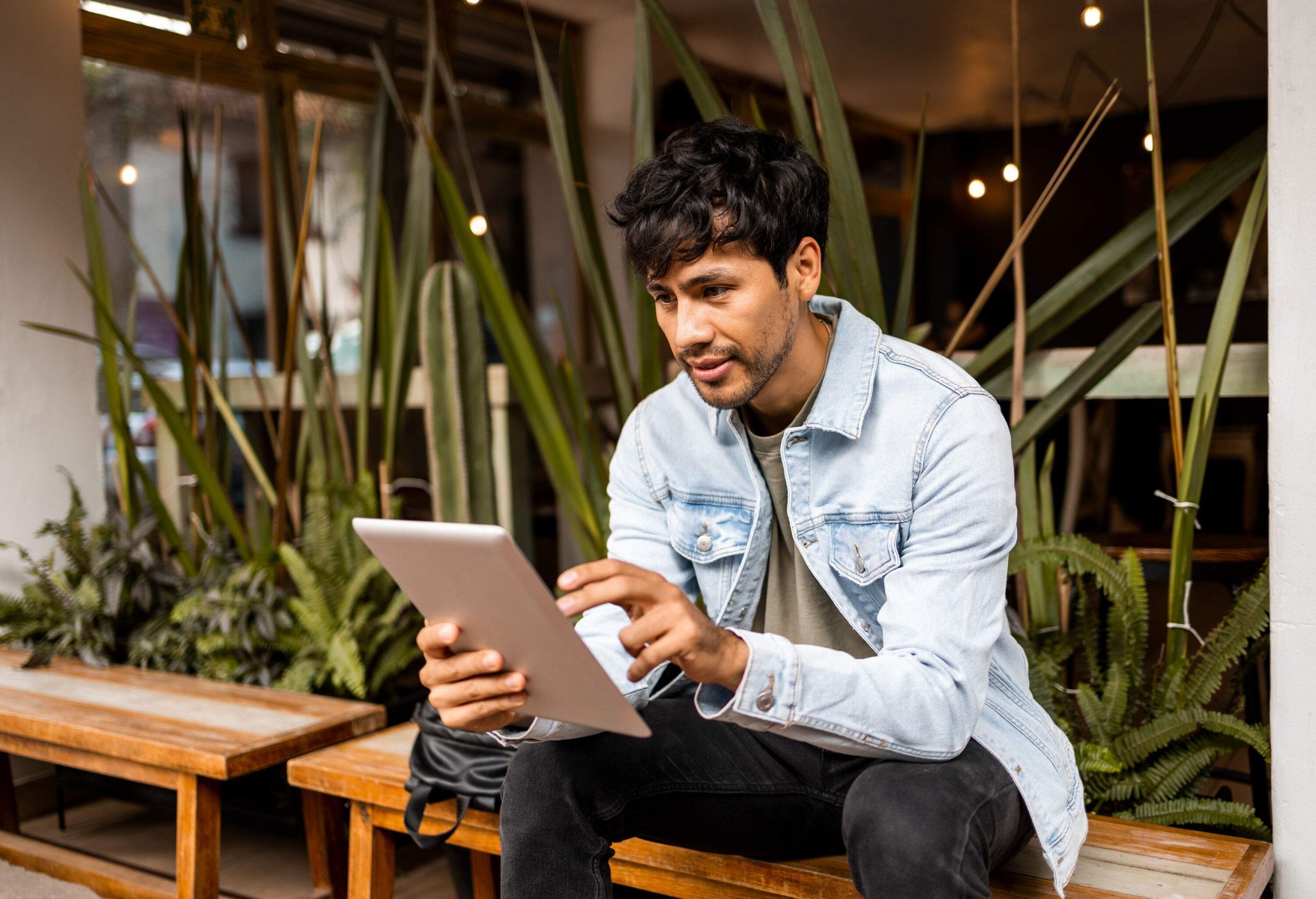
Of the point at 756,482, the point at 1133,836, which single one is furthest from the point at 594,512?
the point at 1133,836

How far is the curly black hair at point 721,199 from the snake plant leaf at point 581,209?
68 centimetres

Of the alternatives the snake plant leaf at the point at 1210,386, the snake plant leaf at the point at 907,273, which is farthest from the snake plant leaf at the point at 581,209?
the snake plant leaf at the point at 1210,386

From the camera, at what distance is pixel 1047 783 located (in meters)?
1.31

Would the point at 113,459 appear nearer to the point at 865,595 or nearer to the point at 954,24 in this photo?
the point at 865,595

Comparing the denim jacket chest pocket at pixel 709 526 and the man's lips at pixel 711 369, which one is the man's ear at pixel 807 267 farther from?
the denim jacket chest pocket at pixel 709 526

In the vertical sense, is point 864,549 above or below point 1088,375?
below

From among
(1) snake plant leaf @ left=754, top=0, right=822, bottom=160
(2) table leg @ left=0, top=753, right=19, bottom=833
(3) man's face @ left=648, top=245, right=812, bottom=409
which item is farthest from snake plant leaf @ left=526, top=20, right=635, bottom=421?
(2) table leg @ left=0, top=753, right=19, bottom=833

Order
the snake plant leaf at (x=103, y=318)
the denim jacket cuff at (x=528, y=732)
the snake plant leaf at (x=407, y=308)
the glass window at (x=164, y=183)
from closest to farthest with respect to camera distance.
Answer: the denim jacket cuff at (x=528, y=732)
the snake plant leaf at (x=407, y=308)
the snake plant leaf at (x=103, y=318)
the glass window at (x=164, y=183)

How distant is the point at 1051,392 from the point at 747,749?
2.86 ft

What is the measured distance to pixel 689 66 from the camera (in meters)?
1.96

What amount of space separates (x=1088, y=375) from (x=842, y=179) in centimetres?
51

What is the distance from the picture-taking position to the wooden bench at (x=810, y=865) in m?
1.37

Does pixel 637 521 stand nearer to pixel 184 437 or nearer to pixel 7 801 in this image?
pixel 184 437

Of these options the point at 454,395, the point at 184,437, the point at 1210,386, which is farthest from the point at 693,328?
the point at 184,437
